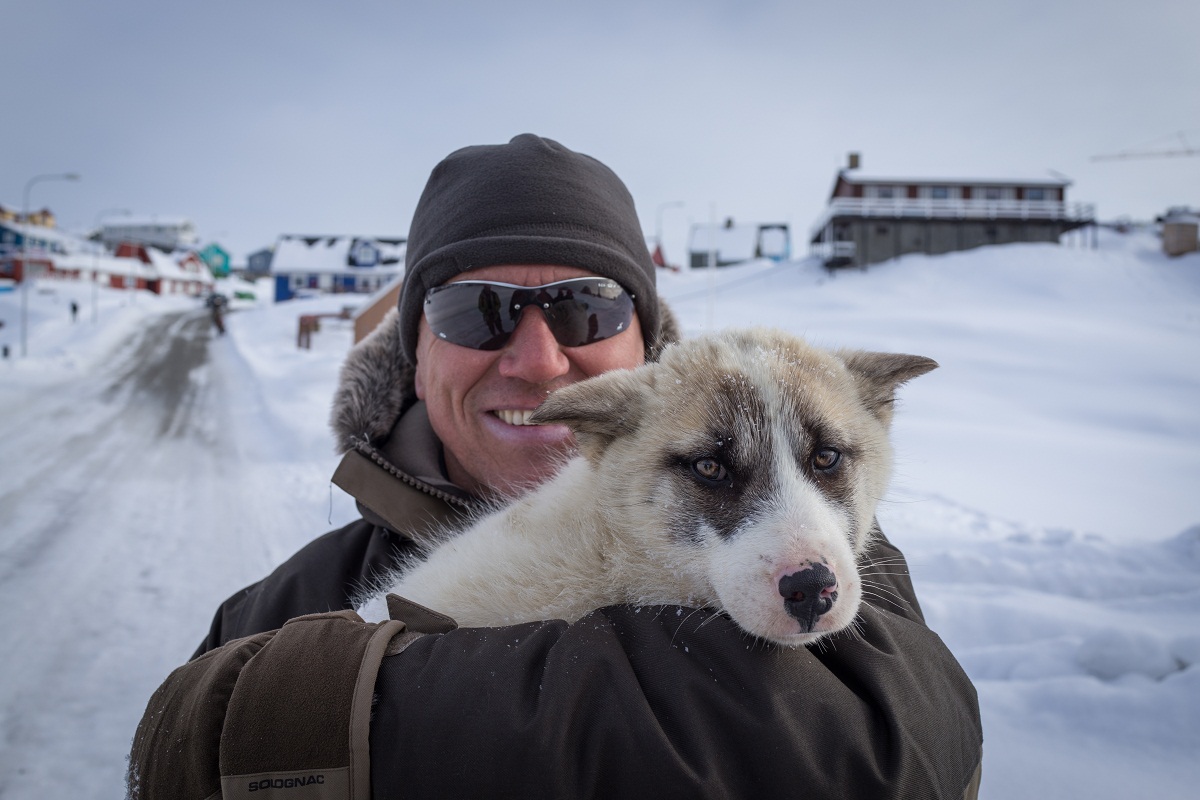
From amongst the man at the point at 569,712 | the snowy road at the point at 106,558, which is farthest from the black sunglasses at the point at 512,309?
the snowy road at the point at 106,558

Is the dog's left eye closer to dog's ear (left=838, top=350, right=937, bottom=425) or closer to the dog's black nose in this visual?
dog's ear (left=838, top=350, right=937, bottom=425)

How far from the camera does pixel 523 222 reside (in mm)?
2619

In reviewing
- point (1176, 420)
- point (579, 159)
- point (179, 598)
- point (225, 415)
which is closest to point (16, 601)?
point (179, 598)

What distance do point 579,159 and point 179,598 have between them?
4.58m

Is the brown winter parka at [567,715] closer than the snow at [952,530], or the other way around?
the brown winter parka at [567,715]

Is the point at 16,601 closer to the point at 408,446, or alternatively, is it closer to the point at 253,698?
the point at 408,446

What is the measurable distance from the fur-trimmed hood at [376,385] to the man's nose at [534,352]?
0.41 meters

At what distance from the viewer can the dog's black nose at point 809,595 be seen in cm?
142

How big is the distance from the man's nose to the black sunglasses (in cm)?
2

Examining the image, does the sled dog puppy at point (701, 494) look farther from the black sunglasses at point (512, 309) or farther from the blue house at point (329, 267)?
the blue house at point (329, 267)

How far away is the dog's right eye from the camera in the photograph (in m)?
1.78

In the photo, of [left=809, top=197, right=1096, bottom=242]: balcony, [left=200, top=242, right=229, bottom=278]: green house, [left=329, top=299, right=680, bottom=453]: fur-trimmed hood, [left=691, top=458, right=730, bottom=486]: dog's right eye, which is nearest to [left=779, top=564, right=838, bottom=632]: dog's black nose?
[left=691, top=458, right=730, bottom=486]: dog's right eye

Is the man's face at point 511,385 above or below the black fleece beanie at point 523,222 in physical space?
below

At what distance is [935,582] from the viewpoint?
14.9ft
